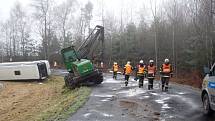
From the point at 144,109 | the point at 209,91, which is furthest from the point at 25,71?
the point at 209,91

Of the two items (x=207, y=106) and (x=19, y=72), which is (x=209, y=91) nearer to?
(x=207, y=106)

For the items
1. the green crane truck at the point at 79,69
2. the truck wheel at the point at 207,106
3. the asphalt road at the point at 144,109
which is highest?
the green crane truck at the point at 79,69

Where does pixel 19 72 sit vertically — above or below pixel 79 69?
below

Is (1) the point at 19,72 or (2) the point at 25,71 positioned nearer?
(2) the point at 25,71

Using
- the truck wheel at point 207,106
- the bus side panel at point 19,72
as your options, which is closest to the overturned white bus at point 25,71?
the bus side panel at point 19,72

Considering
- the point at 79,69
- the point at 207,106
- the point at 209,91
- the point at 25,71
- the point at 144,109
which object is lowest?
the point at 144,109

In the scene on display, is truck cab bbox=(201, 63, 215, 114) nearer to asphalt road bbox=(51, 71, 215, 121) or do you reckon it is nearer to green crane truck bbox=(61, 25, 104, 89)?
asphalt road bbox=(51, 71, 215, 121)

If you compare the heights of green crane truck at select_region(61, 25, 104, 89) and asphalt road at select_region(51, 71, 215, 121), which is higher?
green crane truck at select_region(61, 25, 104, 89)

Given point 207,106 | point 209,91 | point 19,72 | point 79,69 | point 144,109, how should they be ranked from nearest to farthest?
point 209,91 → point 207,106 → point 144,109 → point 79,69 → point 19,72

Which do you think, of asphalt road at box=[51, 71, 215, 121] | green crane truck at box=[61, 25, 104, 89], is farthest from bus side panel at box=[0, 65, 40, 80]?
asphalt road at box=[51, 71, 215, 121]

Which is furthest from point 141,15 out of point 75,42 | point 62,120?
point 62,120

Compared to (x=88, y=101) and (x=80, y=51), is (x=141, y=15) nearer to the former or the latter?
(x=80, y=51)

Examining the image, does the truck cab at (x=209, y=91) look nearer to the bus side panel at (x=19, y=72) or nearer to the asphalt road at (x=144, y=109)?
the asphalt road at (x=144, y=109)

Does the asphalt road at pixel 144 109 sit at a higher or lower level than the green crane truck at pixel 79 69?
lower
